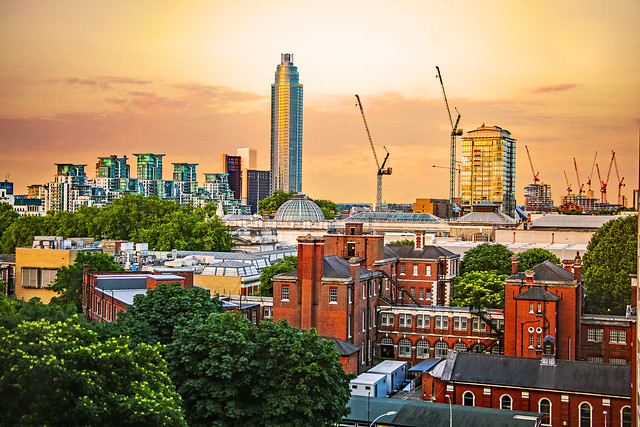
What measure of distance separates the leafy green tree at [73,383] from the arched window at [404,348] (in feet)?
147

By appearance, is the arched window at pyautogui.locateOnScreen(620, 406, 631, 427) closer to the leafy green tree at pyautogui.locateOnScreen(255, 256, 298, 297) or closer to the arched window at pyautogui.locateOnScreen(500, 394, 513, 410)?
the arched window at pyautogui.locateOnScreen(500, 394, 513, 410)

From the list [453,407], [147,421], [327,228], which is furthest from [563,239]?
[147,421]

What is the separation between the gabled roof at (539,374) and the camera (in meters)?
58.0

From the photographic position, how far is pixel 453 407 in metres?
56.3

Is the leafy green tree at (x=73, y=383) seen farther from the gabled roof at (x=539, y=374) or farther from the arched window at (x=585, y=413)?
the arched window at (x=585, y=413)

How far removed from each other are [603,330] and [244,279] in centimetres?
3752

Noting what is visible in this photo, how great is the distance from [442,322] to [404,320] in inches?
145

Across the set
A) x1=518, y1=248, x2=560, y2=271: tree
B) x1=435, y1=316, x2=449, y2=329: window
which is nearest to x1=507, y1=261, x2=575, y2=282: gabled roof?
x1=435, y1=316, x2=449, y2=329: window

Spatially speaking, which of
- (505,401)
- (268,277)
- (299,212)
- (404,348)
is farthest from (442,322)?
(299,212)

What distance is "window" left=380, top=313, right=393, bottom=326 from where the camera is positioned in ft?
265

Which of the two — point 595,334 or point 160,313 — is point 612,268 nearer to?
point 595,334

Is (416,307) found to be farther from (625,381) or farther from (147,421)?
(147,421)

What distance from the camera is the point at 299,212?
176 m

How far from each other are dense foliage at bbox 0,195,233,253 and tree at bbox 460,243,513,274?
4444cm
